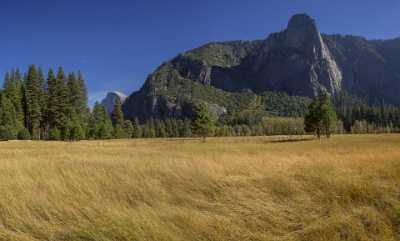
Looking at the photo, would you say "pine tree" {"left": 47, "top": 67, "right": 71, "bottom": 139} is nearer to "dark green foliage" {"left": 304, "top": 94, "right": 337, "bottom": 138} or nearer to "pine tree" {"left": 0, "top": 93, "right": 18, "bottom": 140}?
"pine tree" {"left": 0, "top": 93, "right": 18, "bottom": 140}

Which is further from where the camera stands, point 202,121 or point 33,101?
point 202,121

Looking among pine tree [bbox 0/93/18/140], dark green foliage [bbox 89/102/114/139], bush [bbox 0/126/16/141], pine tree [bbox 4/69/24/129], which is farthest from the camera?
dark green foliage [bbox 89/102/114/139]

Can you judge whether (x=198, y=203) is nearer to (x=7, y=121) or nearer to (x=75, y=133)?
(x=7, y=121)

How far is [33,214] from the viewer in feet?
16.6

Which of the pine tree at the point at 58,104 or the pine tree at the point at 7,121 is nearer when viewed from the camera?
the pine tree at the point at 7,121

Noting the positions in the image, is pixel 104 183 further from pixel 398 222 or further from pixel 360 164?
pixel 360 164

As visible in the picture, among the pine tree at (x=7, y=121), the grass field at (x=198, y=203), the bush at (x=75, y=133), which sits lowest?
the grass field at (x=198, y=203)

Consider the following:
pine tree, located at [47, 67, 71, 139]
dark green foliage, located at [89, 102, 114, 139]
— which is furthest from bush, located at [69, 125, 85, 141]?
dark green foliage, located at [89, 102, 114, 139]

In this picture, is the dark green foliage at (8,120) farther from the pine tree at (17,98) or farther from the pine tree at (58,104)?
the pine tree at (58,104)

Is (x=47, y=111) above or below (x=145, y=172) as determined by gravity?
above

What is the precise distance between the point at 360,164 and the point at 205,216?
6348mm

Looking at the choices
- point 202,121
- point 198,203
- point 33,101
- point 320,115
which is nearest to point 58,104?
point 33,101

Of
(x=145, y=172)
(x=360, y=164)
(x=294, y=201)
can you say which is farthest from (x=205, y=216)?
(x=360, y=164)

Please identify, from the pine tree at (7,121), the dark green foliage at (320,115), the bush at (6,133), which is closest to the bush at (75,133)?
the pine tree at (7,121)
